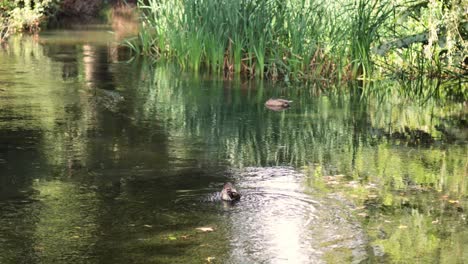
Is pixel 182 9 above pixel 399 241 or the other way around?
above

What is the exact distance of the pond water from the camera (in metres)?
5.42

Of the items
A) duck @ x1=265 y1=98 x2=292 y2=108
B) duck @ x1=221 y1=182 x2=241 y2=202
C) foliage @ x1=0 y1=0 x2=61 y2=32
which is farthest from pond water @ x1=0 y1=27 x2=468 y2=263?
foliage @ x1=0 y1=0 x2=61 y2=32

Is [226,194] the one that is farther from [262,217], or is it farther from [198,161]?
[198,161]

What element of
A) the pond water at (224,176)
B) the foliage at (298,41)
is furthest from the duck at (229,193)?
the foliage at (298,41)

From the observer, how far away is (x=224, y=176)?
23.8 ft

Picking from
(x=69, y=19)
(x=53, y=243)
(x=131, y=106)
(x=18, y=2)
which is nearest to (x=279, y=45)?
(x=131, y=106)

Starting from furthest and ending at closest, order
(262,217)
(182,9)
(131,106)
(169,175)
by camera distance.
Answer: (182,9) < (131,106) < (169,175) < (262,217)

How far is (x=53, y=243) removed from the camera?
5.38m

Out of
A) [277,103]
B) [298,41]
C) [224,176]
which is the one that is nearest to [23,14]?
[298,41]

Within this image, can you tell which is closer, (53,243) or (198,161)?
(53,243)

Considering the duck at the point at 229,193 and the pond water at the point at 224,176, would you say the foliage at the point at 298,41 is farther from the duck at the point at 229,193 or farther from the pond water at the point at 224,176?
the duck at the point at 229,193

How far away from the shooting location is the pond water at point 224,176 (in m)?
5.42

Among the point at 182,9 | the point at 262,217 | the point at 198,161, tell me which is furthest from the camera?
the point at 182,9

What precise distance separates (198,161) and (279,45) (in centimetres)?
653
